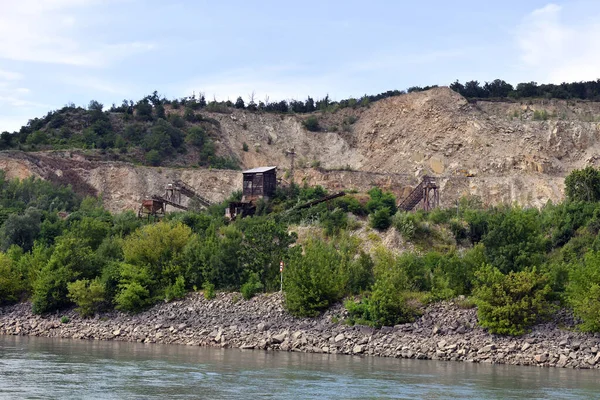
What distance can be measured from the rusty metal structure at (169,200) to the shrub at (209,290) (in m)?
21.6

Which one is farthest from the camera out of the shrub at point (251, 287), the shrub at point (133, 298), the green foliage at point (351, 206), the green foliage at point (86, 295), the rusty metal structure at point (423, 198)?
the rusty metal structure at point (423, 198)

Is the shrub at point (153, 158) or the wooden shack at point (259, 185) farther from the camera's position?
the shrub at point (153, 158)

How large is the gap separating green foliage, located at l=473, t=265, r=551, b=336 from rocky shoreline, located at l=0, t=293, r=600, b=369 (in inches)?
19.5

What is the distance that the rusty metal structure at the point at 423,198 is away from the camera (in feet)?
243

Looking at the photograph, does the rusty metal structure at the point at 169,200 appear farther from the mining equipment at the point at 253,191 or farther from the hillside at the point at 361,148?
the mining equipment at the point at 253,191

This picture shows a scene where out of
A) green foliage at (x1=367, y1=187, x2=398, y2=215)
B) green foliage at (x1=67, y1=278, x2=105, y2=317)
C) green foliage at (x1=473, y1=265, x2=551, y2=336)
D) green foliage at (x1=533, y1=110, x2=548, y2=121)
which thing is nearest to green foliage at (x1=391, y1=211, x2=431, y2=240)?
green foliage at (x1=367, y1=187, x2=398, y2=215)

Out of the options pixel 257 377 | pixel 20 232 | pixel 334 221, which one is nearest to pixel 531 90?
pixel 334 221

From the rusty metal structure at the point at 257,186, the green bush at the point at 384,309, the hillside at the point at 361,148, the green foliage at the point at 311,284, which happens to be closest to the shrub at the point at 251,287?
the green foliage at the point at 311,284

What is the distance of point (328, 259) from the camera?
159ft

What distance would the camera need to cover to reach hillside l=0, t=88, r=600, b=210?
84.0m

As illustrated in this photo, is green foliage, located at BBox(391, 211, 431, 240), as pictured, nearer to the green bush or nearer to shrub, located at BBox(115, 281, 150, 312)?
the green bush

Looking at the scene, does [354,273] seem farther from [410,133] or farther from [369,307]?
[410,133]

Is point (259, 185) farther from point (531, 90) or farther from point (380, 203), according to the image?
point (531, 90)

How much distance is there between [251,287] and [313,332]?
695cm
